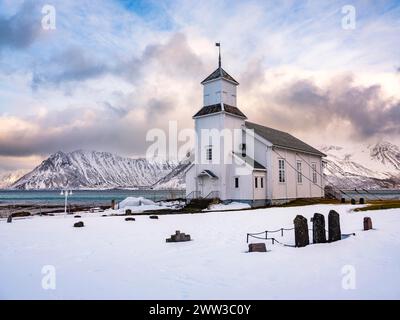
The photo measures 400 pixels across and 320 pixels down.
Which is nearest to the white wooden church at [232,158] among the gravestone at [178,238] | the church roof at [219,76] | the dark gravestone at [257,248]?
the church roof at [219,76]

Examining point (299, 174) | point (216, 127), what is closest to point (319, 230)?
point (216, 127)

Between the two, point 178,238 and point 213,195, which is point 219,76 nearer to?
point 213,195

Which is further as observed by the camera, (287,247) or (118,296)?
(287,247)

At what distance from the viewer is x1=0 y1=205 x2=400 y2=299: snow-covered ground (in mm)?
8250

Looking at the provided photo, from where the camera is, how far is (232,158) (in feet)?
128

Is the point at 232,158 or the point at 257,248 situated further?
the point at 232,158

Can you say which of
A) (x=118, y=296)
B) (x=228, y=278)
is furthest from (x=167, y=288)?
(x=228, y=278)

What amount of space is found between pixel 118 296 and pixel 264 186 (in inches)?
1299

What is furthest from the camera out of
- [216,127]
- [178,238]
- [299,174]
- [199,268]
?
[299,174]

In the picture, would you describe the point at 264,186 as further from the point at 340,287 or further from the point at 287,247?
the point at 340,287

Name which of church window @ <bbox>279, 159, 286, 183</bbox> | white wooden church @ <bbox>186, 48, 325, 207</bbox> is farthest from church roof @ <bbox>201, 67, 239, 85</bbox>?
church window @ <bbox>279, 159, 286, 183</bbox>

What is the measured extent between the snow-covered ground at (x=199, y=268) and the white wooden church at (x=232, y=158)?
21404 mm

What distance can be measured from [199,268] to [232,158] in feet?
94.7
